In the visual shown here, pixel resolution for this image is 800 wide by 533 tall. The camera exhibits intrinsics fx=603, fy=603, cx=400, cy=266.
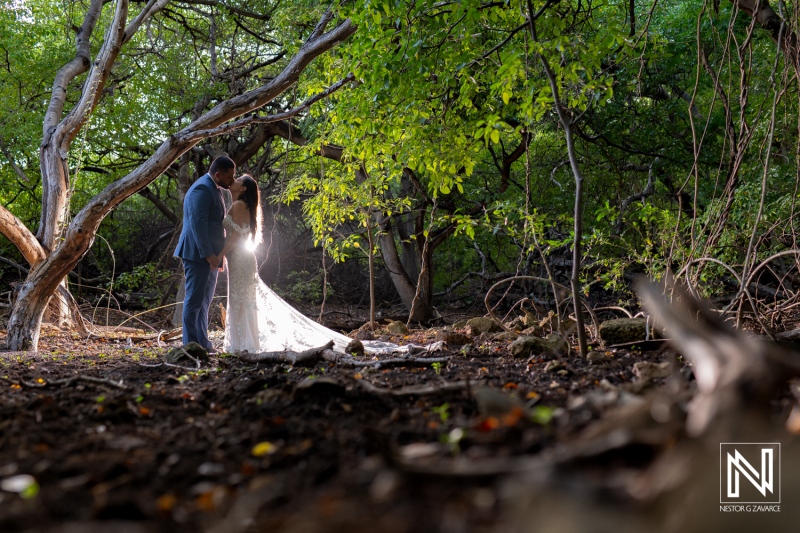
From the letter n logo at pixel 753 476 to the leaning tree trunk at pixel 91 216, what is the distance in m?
5.25

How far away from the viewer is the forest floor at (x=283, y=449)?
3.94 ft

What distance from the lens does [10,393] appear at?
3143 millimetres

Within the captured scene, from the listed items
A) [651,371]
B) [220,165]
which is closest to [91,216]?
[220,165]

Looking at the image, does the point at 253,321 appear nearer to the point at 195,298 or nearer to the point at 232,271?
the point at 232,271

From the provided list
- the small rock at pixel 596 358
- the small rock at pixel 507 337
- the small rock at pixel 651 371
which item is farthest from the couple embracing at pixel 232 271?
the small rock at pixel 651 371

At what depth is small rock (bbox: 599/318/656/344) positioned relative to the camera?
4562 mm

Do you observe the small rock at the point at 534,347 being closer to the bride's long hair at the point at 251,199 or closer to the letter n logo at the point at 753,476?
the letter n logo at the point at 753,476

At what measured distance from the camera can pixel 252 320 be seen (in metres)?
6.09

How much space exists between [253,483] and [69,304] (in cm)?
684

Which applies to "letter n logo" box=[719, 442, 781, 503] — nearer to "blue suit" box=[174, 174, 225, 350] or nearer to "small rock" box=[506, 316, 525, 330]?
"blue suit" box=[174, 174, 225, 350]

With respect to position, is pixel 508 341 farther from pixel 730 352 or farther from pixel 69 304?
pixel 69 304

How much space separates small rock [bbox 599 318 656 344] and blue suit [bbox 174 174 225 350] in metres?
3.49

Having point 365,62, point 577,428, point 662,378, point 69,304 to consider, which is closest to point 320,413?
point 577,428

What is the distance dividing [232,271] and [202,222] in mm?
716
